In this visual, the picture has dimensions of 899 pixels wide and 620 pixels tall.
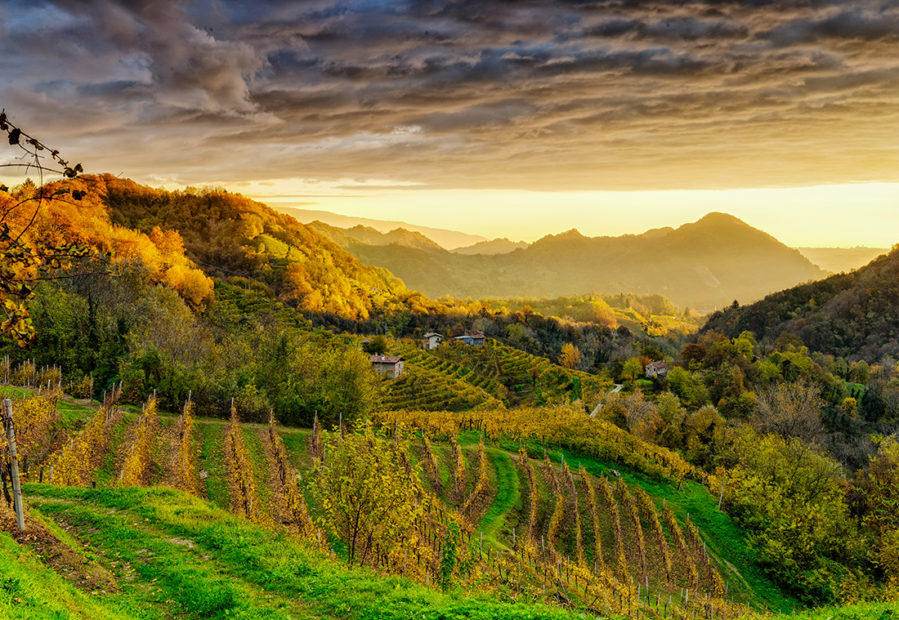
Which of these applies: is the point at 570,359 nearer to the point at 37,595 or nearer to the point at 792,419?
the point at 792,419

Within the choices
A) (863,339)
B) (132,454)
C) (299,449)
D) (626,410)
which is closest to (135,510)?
(132,454)

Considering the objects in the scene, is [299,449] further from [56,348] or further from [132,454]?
[56,348]

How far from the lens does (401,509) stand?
52.5 feet

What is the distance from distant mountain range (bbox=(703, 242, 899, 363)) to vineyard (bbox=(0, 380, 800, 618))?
97.1 metres

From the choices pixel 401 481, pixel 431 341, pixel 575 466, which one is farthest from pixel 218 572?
pixel 431 341

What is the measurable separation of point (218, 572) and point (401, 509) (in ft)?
18.1

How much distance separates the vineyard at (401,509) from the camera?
51.6 ft

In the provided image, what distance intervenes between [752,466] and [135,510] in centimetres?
4711

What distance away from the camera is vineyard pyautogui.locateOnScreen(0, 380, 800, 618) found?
15719 millimetres

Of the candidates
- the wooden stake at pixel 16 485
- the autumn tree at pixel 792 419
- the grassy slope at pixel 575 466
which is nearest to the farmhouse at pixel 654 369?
the autumn tree at pixel 792 419

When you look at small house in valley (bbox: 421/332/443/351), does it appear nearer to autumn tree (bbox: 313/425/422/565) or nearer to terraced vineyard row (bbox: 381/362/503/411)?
terraced vineyard row (bbox: 381/362/503/411)

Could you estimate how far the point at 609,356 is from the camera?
138 m

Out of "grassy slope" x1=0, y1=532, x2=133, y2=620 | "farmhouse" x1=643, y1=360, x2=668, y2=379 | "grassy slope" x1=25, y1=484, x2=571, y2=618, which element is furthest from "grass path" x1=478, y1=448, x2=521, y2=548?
"farmhouse" x1=643, y1=360, x2=668, y2=379

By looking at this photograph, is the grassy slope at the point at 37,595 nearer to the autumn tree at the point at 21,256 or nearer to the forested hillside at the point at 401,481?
the forested hillside at the point at 401,481
